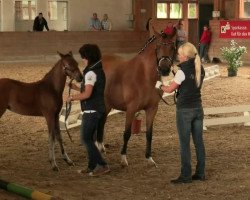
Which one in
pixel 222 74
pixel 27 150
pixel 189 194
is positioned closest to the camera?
pixel 189 194

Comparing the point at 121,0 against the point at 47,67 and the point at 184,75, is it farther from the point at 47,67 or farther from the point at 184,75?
the point at 184,75

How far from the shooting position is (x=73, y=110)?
42.2 ft

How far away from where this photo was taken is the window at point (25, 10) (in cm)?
3027

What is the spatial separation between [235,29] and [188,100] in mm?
20265

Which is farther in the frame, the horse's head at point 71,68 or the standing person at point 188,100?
the horse's head at point 71,68

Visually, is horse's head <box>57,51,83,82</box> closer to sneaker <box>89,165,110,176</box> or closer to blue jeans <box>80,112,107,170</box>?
blue jeans <box>80,112,107,170</box>

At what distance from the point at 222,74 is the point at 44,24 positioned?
Result: 8975 millimetres

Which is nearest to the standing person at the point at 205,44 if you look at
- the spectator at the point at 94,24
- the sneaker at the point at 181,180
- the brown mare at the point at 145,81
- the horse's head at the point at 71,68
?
the spectator at the point at 94,24

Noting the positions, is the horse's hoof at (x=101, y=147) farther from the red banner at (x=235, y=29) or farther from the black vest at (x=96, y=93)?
the red banner at (x=235, y=29)

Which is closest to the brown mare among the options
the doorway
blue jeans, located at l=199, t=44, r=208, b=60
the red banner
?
the red banner

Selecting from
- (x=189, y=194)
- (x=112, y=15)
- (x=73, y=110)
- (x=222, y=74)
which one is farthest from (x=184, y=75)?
(x=112, y=15)

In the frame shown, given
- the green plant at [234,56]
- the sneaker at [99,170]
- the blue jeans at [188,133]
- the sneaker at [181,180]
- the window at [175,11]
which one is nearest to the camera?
the blue jeans at [188,133]

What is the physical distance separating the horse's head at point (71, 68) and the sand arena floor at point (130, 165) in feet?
3.91

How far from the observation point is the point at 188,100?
26.2 feet
